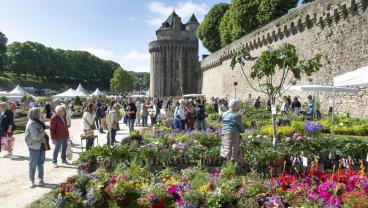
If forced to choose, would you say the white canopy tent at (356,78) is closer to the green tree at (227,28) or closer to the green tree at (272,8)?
the green tree at (272,8)

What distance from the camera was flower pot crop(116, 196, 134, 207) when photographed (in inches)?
229

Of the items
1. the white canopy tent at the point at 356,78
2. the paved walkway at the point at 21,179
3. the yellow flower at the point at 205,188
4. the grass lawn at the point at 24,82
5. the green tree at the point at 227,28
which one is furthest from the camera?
the grass lawn at the point at 24,82

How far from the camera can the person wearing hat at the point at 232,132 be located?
693 centimetres

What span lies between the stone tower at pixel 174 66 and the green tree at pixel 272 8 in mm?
22519

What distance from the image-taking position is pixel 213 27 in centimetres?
4938

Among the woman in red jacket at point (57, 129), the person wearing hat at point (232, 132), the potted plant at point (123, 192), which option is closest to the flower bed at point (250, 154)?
the person wearing hat at point (232, 132)

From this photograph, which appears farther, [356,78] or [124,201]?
[356,78]

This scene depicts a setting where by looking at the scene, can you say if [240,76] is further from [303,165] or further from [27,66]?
[27,66]

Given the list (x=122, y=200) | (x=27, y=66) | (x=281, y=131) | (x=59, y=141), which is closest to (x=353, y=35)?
(x=281, y=131)

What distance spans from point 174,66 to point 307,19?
117ft

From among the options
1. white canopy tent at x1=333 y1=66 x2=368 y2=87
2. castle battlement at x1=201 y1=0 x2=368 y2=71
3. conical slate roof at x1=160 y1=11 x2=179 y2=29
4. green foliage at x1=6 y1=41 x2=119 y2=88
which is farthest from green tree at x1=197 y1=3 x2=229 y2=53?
green foliage at x1=6 y1=41 x2=119 y2=88

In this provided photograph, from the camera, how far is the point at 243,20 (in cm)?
3553

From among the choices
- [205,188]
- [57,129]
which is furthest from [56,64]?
[205,188]

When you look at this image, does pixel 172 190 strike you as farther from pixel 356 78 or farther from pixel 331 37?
pixel 331 37
